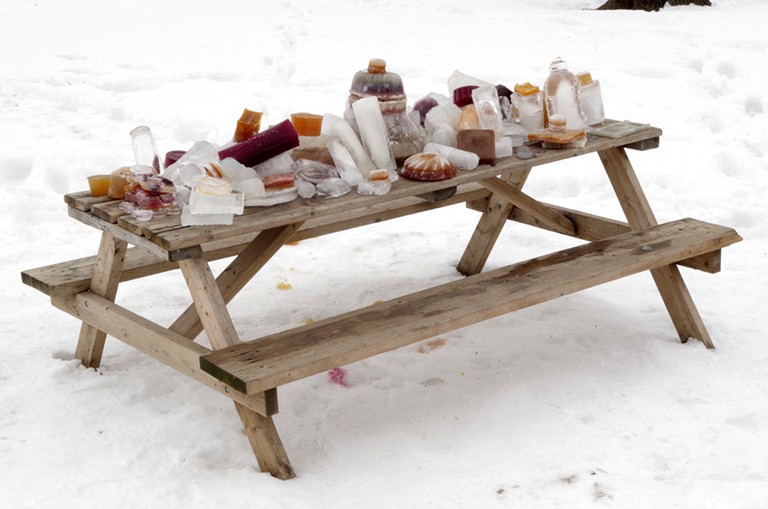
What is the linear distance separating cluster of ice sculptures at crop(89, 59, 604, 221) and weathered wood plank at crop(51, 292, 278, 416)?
1.35ft

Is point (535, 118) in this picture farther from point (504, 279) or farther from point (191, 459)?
point (191, 459)

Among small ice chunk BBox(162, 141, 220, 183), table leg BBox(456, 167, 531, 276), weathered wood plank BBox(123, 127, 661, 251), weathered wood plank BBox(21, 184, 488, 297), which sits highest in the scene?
small ice chunk BBox(162, 141, 220, 183)

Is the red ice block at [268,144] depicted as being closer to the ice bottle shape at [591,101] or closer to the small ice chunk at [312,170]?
the small ice chunk at [312,170]

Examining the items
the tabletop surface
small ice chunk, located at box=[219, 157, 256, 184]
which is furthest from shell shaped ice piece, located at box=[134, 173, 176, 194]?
small ice chunk, located at box=[219, 157, 256, 184]

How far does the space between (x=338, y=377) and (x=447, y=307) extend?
0.67 metres

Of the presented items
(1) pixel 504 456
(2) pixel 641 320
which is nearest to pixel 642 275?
(2) pixel 641 320

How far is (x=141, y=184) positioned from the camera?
3.51 m

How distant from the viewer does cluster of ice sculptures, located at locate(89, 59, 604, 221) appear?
3.53 m

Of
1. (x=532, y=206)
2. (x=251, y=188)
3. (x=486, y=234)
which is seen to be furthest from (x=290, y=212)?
(x=486, y=234)

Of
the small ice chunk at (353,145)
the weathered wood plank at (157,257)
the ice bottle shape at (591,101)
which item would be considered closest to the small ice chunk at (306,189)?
the small ice chunk at (353,145)

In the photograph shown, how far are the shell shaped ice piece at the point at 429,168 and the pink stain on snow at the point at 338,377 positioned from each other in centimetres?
81

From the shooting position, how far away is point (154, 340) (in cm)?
364

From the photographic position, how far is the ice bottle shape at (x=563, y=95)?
4297mm

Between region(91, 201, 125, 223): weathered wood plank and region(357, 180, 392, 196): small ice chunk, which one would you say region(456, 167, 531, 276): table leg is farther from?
region(91, 201, 125, 223): weathered wood plank
